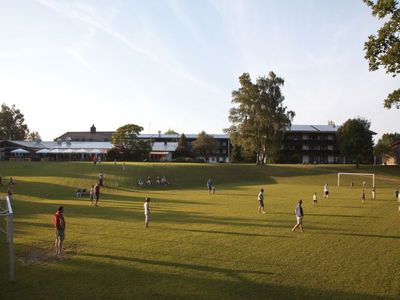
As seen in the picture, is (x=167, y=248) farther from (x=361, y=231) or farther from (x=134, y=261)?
(x=361, y=231)

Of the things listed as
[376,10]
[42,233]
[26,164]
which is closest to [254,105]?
[26,164]

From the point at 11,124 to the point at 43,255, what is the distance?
114 meters

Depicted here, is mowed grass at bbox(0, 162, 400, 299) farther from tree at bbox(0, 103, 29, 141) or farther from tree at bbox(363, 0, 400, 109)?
tree at bbox(0, 103, 29, 141)

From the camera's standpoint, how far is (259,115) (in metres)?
75.4

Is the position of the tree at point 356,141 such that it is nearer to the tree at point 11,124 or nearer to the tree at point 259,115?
the tree at point 259,115

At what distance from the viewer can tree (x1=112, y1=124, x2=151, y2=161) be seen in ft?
271

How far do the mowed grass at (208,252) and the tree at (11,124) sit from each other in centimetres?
9068

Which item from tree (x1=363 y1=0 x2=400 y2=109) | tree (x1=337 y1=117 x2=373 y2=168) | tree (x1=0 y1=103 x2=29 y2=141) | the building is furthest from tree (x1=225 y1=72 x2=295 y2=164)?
tree (x1=0 y1=103 x2=29 y2=141)

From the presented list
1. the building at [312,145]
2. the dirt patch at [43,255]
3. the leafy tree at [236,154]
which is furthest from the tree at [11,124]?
the dirt patch at [43,255]

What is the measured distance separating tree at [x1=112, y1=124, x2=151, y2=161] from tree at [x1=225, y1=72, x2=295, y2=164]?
1961 centimetres

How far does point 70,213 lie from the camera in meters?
28.8

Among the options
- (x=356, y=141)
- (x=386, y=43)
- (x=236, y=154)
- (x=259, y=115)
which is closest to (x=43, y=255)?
(x=386, y=43)

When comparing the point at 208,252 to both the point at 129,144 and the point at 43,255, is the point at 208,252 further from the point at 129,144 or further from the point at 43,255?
the point at 129,144

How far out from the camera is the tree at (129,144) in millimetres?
82500
